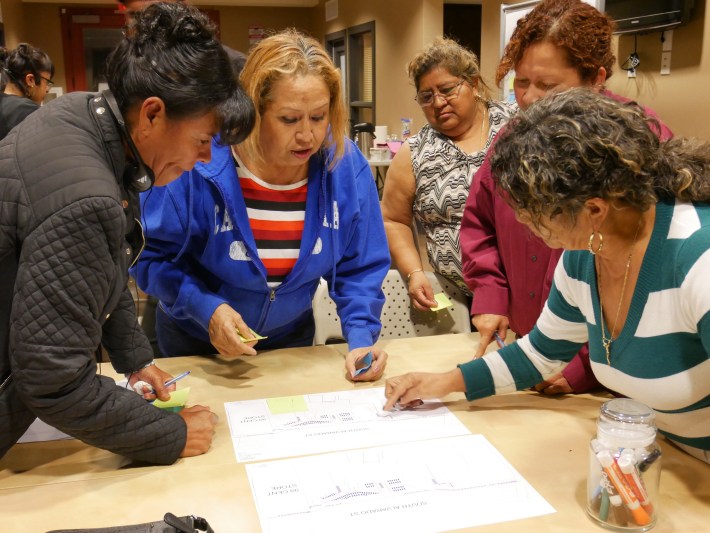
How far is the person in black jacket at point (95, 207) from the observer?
3.29 ft

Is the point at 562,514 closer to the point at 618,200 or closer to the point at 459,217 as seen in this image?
the point at 618,200

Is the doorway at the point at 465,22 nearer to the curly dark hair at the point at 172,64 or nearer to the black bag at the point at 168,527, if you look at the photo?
the curly dark hair at the point at 172,64

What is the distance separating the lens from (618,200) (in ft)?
3.63

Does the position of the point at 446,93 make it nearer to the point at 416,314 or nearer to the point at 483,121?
the point at 483,121

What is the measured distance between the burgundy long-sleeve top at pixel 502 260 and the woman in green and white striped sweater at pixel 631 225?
1.88ft

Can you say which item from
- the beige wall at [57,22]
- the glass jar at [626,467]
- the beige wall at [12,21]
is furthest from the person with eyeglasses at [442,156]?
the beige wall at [12,21]

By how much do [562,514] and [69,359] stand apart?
816mm

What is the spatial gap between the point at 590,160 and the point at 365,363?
819 mm

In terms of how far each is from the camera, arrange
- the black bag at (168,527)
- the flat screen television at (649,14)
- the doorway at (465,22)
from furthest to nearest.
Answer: the doorway at (465,22), the flat screen television at (649,14), the black bag at (168,527)

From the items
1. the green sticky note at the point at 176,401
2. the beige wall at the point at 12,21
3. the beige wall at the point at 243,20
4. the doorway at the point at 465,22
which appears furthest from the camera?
the beige wall at the point at 243,20

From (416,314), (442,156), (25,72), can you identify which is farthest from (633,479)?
(25,72)

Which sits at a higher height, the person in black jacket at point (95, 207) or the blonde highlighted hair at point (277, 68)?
the blonde highlighted hair at point (277, 68)

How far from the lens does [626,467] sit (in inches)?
40.4

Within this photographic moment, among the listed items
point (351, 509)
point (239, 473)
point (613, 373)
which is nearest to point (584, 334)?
point (613, 373)
